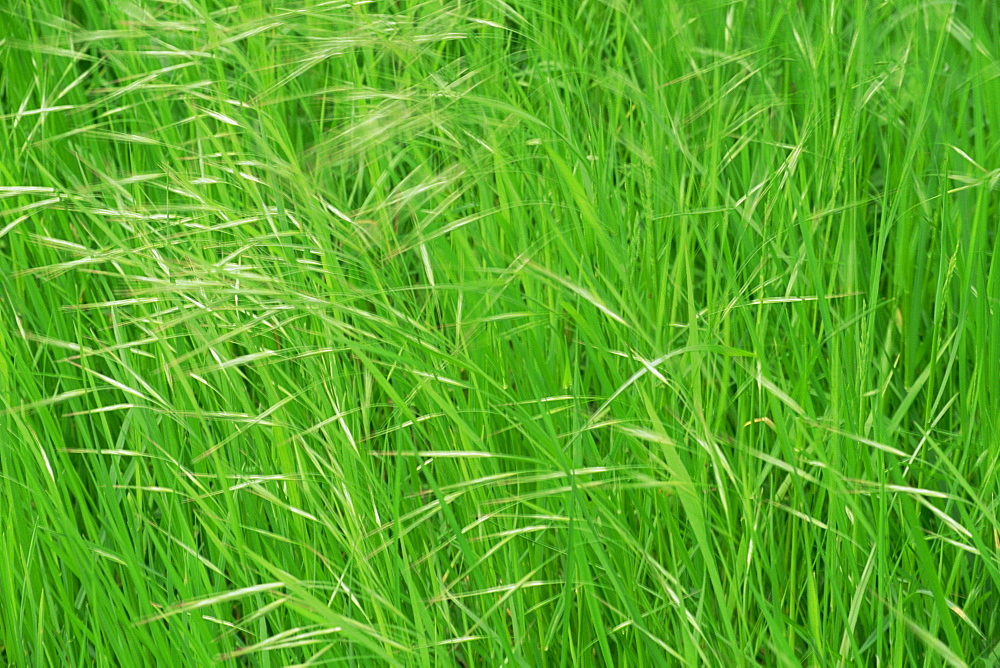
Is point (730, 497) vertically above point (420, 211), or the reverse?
point (420, 211)

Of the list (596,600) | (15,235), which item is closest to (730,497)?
(596,600)

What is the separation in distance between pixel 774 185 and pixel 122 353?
0.79 m

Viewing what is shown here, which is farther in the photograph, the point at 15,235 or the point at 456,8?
the point at 15,235

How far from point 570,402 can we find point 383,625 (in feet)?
1.08

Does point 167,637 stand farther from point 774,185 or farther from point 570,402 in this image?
point 774,185

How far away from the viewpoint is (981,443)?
99cm

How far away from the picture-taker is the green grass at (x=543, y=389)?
3.09ft

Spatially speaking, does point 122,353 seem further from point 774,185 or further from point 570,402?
point 774,185

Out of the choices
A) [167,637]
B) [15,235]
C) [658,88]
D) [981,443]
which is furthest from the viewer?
[15,235]

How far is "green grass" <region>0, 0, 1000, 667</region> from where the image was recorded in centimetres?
94

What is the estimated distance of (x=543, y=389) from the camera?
107 centimetres

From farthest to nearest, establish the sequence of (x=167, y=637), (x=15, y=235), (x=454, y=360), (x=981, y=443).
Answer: (x=15, y=235), (x=167, y=637), (x=981, y=443), (x=454, y=360)

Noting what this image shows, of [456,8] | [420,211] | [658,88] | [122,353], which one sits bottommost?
[122,353]

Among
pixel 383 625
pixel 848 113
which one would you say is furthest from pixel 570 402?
pixel 848 113
